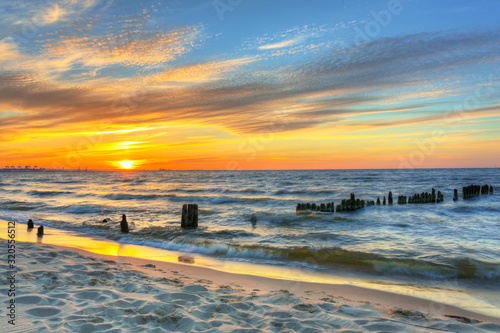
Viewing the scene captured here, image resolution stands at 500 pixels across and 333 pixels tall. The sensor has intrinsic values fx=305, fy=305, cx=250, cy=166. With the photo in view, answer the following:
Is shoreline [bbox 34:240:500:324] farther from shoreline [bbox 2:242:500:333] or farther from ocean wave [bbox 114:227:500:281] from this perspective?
ocean wave [bbox 114:227:500:281]

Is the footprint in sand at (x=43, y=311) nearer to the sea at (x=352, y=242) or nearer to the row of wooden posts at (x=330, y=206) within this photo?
the sea at (x=352, y=242)

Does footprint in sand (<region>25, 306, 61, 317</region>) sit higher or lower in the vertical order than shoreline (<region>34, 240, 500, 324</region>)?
higher

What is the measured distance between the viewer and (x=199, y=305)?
5570 mm

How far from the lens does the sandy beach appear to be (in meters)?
4.63

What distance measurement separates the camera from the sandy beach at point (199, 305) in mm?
4629

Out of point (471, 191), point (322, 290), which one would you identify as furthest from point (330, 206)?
point (471, 191)

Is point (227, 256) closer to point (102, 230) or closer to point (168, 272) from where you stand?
point (168, 272)

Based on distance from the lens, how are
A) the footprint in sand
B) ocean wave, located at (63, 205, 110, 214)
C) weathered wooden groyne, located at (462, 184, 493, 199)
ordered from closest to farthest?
the footprint in sand, ocean wave, located at (63, 205, 110, 214), weathered wooden groyne, located at (462, 184, 493, 199)

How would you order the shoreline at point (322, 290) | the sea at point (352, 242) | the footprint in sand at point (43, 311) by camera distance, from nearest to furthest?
1. the footprint in sand at point (43, 311)
2. the shoreline at point (322, 290)
3. the sea at point (352, 242)

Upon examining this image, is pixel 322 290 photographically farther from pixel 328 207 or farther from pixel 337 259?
pixel 328 207

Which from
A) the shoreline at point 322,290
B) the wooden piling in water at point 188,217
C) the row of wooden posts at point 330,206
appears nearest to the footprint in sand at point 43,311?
the shoreline at point 322,290

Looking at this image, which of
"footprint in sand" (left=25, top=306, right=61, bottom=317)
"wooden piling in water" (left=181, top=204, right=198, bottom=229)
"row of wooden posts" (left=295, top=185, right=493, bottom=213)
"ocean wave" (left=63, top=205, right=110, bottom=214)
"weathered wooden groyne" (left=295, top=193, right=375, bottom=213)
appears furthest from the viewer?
"ocean wave" (left=63, top=205, right=110, bottom=214)

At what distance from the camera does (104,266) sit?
8453mm

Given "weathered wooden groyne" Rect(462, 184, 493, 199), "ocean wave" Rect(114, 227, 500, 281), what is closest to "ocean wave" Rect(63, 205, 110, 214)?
"ocean wave" Rect(114, 227, 500, 281)
